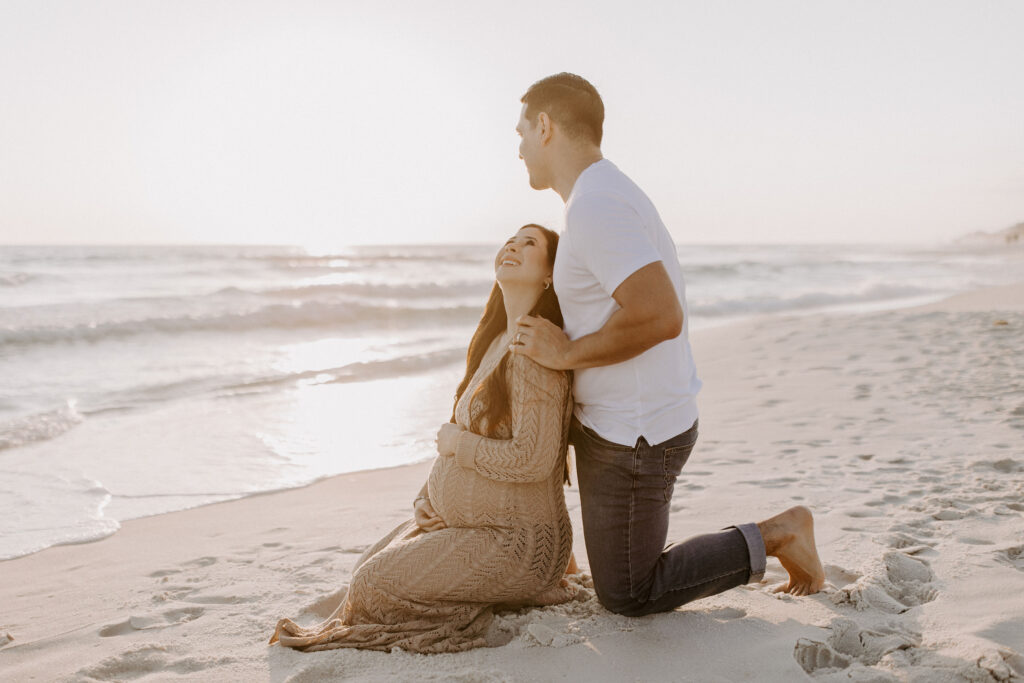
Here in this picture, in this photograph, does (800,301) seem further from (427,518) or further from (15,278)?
(15,278)

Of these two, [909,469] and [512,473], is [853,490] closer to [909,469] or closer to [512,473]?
[909,469]

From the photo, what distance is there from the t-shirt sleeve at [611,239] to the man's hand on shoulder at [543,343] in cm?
26

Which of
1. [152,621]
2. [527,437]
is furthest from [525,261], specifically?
[152,621]

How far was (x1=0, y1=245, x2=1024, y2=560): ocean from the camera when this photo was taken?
5777mm

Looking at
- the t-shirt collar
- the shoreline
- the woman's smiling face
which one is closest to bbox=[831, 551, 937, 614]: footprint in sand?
the woman's smiling face

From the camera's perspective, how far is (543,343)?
294 cm

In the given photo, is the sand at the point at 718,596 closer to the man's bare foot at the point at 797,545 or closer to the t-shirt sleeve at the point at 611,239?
the man's bare foot at the point at 797,545

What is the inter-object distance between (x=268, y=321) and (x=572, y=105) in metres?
13.9

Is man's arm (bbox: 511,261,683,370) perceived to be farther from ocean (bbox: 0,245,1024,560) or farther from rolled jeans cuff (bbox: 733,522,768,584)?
ocean (bbox: 0,245,1024,560)

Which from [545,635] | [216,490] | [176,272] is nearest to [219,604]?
[545,635]

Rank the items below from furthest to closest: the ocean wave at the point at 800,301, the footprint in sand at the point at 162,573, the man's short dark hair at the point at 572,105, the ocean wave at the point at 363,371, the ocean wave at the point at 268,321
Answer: the ocean wave at the point at 800,301 < the ocean wave at the point at 268,321 < the ocean wave at the point at 363,371 < the footprint in sand at the point at 162,573 < the man's short dark hair at the point at 572,105

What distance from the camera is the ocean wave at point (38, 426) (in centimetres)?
684

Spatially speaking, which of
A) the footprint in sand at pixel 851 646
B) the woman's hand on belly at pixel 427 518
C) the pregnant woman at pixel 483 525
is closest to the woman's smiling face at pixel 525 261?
the pregnant woman at pixel 483 525

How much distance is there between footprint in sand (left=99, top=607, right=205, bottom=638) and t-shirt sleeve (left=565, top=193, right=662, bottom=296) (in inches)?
89.5
